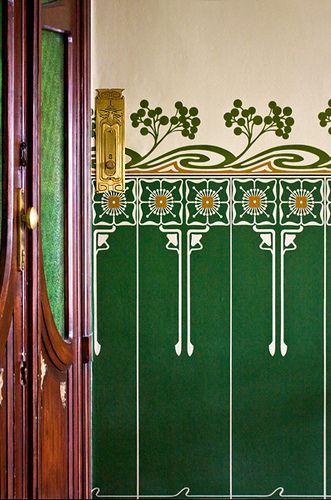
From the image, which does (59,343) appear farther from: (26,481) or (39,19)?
(39,19)

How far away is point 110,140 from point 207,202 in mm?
423

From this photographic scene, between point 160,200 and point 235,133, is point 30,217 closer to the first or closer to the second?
point 160,200

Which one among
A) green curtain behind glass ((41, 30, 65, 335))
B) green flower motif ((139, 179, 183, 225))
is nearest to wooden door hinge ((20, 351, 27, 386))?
green curtain behind glass ((41, 30, 65, 335))

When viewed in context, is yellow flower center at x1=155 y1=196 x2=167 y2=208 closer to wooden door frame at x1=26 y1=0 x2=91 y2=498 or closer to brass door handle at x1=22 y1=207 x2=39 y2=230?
wooden door frame at x1=26 y1=0 x2=91 y2=498

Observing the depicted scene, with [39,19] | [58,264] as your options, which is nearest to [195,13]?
[39,19]

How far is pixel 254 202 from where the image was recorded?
2703 millimetres

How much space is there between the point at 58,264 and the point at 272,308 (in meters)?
0.94

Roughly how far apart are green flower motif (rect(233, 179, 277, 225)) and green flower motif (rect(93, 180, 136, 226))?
0.38m

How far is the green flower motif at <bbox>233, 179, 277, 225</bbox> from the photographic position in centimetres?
270

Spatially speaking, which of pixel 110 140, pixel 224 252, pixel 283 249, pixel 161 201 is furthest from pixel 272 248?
pixel 110 140

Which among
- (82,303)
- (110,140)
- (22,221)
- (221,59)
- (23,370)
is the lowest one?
(23,370)

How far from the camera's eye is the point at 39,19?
6.15 ft

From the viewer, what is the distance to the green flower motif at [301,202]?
2699 mm

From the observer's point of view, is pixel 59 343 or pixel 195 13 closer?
pixel 59 343
